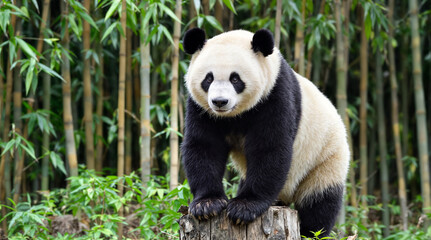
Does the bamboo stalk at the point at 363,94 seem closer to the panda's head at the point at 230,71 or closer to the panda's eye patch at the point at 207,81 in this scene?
the panda's head at the point at 230,71

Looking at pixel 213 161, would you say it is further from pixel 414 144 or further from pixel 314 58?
pixel 414 144

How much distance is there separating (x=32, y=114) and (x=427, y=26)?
495cm

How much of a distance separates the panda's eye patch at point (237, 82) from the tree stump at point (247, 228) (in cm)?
70

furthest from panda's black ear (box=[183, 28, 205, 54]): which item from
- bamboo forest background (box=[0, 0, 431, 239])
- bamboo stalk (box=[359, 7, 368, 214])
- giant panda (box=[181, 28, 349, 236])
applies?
bamboo stalk (box=[359, 7, 368, 214])

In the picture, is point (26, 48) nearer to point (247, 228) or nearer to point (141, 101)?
point (141, 101)

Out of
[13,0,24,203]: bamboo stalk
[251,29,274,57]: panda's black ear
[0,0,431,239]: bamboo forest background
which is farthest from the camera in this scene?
Answer: [13,0,24,203]: bamboo stalk

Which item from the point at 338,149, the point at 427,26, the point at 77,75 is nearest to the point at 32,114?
the point at 77,75

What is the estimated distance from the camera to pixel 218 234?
3189mm

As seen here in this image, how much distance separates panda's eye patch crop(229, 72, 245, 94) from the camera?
10.7 feet

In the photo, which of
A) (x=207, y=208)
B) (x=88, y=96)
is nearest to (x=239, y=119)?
(x=207, y=208)

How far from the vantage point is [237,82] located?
3.27m

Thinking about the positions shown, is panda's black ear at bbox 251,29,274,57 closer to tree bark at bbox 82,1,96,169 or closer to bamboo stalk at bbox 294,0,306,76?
bamboo stalk at bbox 294,0,306,76

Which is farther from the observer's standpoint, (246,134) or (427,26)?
(427,26)

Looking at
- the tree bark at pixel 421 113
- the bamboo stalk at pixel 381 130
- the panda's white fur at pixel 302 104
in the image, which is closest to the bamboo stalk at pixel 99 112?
the panda's white fur at pixel 302 104
